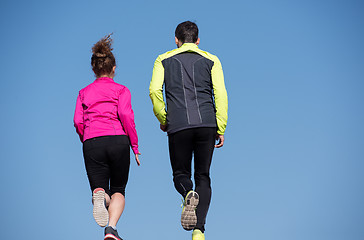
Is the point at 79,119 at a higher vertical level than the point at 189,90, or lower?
lower

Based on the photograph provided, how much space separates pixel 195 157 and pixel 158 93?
0.97 meters

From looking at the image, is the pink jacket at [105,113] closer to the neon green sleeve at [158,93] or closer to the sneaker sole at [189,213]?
the neon green sleeve at [158,93]

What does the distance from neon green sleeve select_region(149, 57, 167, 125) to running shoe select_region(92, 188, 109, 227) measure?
126 cm

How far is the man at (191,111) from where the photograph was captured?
6.71m

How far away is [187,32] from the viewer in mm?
7203

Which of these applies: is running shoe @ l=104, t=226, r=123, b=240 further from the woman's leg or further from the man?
the man

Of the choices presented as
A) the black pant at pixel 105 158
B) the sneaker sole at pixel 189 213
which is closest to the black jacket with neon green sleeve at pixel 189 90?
the black pant at pixel 105 158

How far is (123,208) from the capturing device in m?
7.15

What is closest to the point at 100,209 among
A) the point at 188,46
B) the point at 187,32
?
the point at 188,46

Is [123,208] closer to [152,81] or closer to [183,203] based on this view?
[183,203]

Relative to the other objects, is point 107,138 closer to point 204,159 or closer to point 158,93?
point 158,93

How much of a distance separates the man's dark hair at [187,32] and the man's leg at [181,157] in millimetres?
1353

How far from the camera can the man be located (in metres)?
6.71

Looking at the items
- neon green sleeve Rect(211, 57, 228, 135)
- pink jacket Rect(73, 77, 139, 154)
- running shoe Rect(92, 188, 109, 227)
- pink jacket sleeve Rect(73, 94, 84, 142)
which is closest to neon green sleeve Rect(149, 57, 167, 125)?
pink jacket Rect(73, 77, 139, 154)
